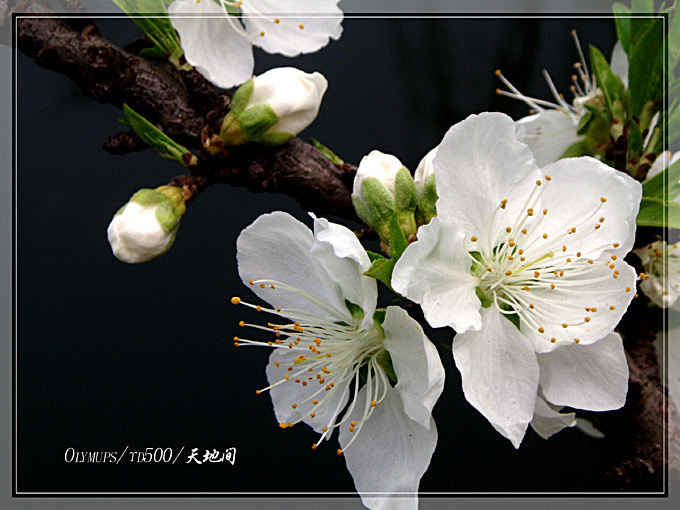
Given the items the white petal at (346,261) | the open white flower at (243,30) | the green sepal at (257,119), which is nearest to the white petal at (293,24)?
the open white flower at (243,30)

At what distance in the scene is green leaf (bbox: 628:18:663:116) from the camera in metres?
0.72

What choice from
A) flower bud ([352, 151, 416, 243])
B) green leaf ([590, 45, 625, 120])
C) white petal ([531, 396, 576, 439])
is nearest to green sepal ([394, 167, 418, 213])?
flower bud ([352, 151, 416, 243])

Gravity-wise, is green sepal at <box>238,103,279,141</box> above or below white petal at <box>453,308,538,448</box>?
above

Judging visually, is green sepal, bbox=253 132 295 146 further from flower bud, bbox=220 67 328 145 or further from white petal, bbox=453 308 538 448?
white petal, bbox=453 308 538 448

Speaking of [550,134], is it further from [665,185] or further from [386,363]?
[386,363]

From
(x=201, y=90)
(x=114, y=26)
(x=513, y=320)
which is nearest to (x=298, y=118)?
(x=201, y=90)

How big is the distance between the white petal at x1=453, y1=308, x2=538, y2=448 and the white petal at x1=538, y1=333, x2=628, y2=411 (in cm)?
4

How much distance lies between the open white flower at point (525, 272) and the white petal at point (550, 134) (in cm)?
30

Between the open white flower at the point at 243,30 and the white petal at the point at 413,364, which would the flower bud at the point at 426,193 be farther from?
the open white flower at the point at 243,30

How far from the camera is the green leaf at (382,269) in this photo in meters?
0.51

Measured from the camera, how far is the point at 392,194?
619mm

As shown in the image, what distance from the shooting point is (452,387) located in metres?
1.20

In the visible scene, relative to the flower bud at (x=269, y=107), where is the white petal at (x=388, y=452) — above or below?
below

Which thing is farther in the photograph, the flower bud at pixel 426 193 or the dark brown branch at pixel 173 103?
the dark brown branch at pixel 173 103
